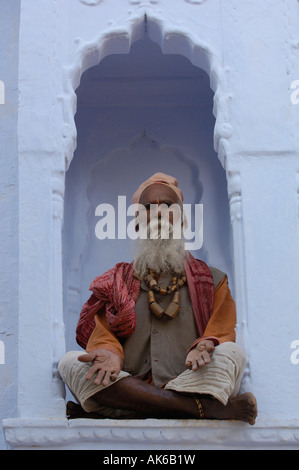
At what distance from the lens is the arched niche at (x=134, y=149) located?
5.67 meters

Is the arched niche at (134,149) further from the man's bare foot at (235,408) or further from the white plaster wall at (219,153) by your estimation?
the man's bare foot at (235,408)

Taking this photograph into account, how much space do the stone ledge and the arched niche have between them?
4.02 feet

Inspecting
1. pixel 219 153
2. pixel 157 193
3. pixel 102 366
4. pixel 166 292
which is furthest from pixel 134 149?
pixel 102 366

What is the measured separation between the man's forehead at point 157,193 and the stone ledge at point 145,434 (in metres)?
1.10

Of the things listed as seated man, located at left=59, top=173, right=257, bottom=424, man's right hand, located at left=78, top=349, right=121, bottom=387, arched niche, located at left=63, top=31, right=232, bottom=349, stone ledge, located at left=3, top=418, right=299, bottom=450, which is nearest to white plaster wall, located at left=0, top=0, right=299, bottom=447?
stone ledge, located at left=3, top=418, right=299, bottom=450

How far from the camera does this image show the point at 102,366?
172 inches

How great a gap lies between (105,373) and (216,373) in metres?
0.44

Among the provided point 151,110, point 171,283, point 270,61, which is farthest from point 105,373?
point 151,110

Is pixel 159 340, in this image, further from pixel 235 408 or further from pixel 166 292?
pixel 235 408

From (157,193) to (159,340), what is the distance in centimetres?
71

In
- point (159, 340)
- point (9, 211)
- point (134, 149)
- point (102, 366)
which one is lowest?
point (102, 366)

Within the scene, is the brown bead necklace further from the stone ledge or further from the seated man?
the stone ledge
